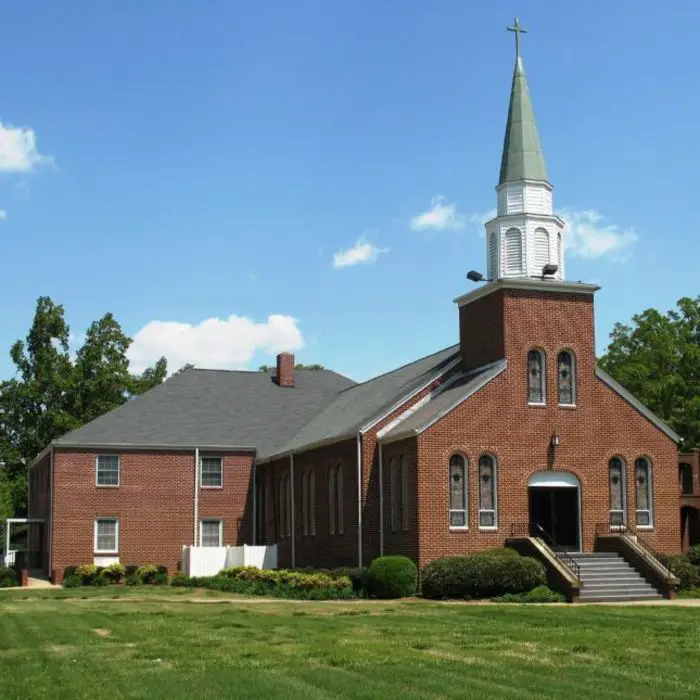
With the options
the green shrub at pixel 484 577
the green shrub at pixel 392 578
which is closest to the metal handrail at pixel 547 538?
the green shrub at pixel 484 577

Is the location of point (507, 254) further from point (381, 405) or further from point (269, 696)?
point (269, 696)

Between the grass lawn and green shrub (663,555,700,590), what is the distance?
7.38 meters

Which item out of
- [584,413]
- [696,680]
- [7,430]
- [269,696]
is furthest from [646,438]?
[7,430]

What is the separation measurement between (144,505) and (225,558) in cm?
508

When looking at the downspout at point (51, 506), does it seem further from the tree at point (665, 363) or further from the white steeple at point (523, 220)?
the tree at point (665, 363)

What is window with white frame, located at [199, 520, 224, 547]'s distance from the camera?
47.7 m

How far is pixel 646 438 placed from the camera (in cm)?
3703

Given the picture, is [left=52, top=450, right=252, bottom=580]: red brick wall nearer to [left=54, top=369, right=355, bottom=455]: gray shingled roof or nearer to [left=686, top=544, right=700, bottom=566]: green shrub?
[left=54, top=369, right=355, bottom=455]: gray shingled roof

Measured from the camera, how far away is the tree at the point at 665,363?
190 feet

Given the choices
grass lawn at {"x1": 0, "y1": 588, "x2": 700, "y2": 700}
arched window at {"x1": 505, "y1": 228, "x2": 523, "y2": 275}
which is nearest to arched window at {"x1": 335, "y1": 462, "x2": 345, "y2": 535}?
arched window at {"x1": 505, "y1": 228, "x2": 523, "y2": 275}

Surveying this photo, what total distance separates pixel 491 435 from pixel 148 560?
18.1m

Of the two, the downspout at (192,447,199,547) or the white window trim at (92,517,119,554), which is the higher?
the downspout at (192,447,199,547)

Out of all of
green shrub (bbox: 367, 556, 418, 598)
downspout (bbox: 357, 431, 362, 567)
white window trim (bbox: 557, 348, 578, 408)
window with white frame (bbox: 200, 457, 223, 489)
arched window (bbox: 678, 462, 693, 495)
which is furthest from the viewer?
window with white frame (bbox: 200, 457, 223, 489)

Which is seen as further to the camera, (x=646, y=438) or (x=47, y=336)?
(x=47, y=336)
